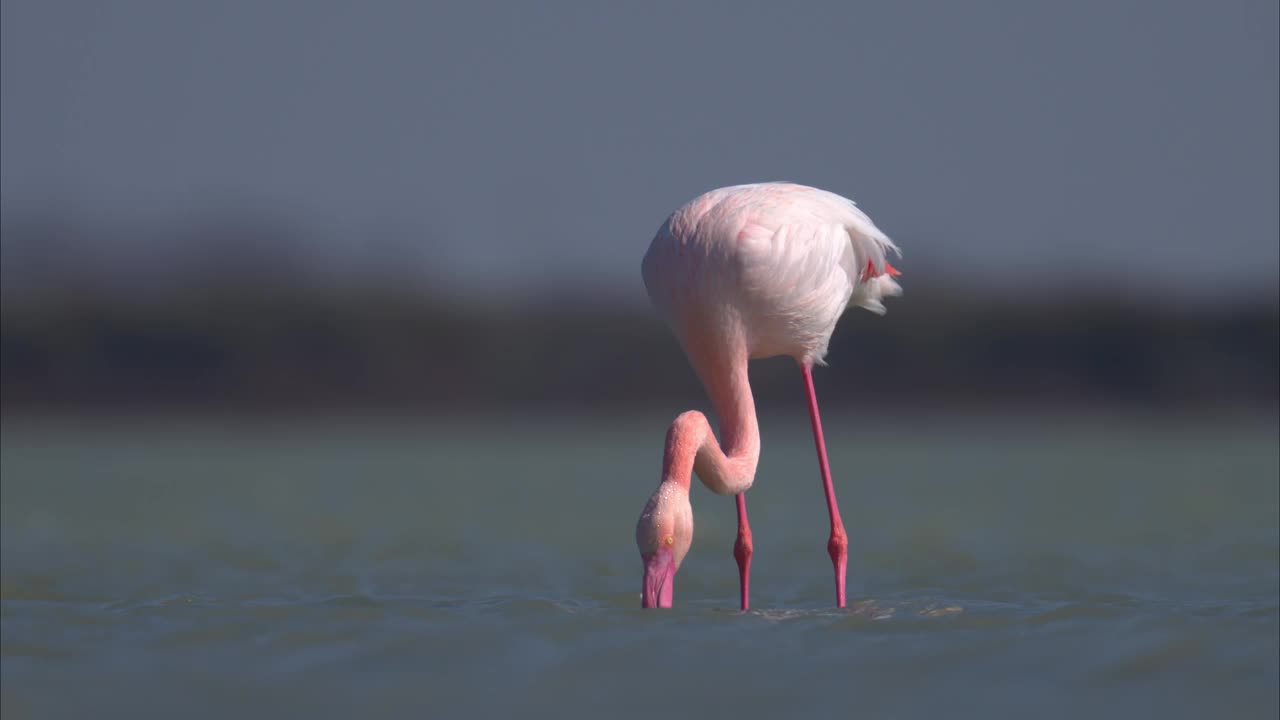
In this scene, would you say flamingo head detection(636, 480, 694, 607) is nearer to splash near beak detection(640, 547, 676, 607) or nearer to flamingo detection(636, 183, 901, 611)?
splash near beak detection(640, 547, 676, 607)

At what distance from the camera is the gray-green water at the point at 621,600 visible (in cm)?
564

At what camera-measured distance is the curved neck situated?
6989 millimetres

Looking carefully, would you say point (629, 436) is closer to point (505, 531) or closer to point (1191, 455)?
point (1191, 455)

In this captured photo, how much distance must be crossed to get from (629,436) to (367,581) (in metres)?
21.9

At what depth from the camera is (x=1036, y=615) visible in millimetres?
6801

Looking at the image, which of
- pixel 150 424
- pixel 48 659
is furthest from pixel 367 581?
pixel 150 424

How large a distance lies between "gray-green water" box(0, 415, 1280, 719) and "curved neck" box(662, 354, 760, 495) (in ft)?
2.00

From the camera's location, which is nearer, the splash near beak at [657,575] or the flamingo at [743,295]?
the splash near beak at [657,575]

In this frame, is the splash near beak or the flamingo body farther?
the flamingo body

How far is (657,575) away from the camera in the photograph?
259 inches

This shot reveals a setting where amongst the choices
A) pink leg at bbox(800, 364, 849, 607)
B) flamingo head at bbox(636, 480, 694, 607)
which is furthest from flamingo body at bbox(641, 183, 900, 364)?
flamingo head at bbox(636, 480, 694, 607)

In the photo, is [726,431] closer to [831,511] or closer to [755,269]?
[831,511]

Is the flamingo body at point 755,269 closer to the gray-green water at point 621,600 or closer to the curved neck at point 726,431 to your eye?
the curved neck at point 726,431

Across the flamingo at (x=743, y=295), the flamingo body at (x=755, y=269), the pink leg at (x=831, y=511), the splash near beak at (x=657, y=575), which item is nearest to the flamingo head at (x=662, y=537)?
the splash near beak at (x=657, y=575)
